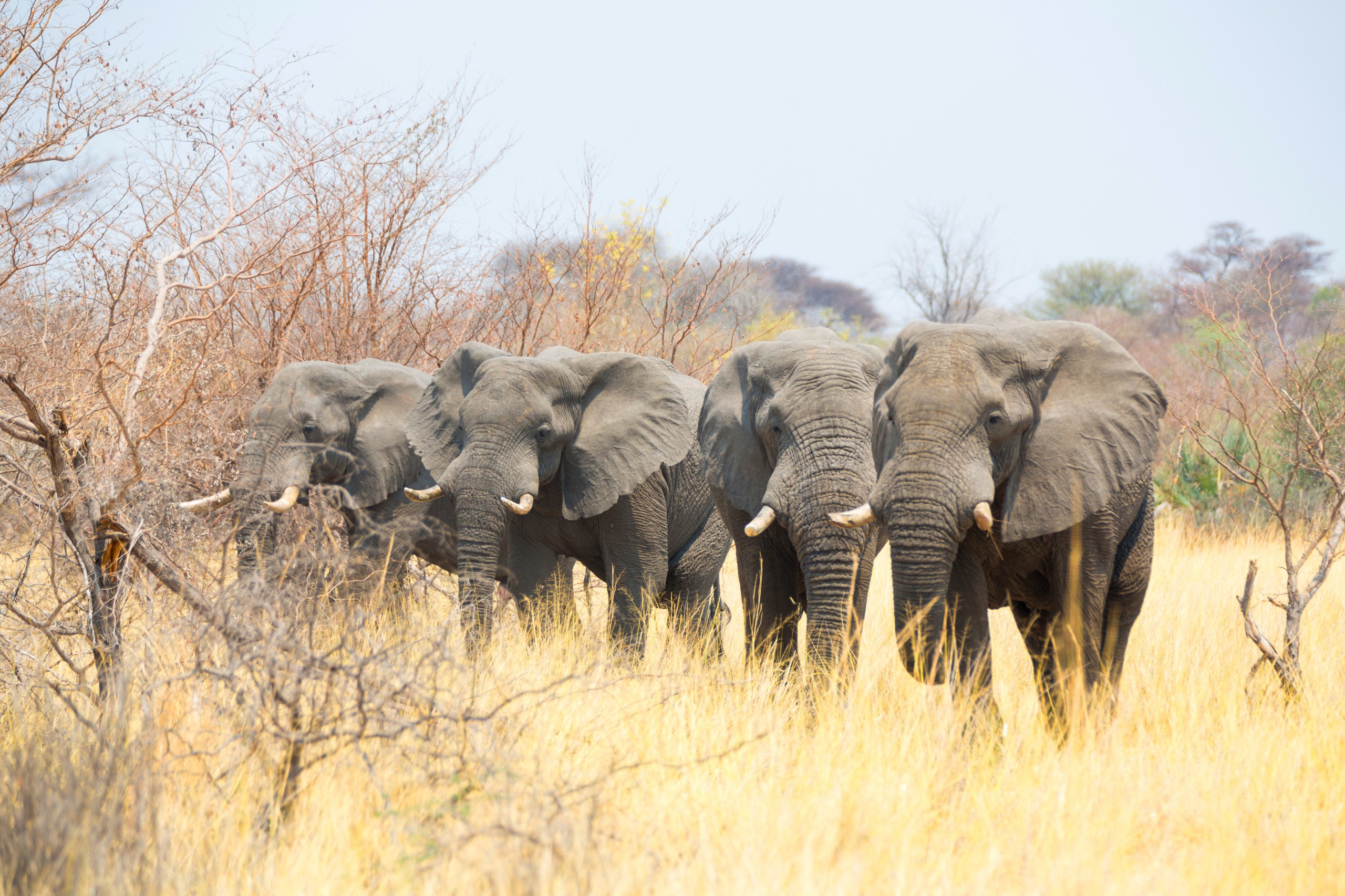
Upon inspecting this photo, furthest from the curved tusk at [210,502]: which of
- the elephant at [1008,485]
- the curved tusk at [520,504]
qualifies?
the elephant at [1008,485]

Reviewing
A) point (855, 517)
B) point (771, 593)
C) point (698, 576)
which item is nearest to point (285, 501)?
point (698, 576)

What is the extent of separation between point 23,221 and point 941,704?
4.95 metres

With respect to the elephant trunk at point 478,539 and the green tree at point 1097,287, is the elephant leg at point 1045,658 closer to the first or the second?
the elephant trunk at point 478,539

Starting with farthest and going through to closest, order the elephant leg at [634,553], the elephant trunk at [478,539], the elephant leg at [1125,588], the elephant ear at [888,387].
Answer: the elephant leg at [634,553]
the elephant trunk at [478,539]
the elephant leg at [1125,588]
the elephant ear at [888,387]

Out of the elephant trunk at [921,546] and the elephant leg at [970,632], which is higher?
the elephant trunk at [921,546]

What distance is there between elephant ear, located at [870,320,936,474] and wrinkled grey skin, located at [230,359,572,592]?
3165 mm

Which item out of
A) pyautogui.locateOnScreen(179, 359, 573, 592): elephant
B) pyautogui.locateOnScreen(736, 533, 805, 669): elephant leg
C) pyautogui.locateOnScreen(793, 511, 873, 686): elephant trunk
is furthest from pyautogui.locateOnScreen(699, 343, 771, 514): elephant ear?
pyautogui.locateOnScreen(179, 359, 573, 592): elephant

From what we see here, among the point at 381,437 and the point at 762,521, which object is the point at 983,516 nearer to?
the point at 762,521

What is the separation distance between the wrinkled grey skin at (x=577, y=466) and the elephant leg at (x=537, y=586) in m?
0.04

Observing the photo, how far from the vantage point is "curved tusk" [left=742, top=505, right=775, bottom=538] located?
15.8 ft

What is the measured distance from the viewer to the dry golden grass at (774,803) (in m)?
2.89

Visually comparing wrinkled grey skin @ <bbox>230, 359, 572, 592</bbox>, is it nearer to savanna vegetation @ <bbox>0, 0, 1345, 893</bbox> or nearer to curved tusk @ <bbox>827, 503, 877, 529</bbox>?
savanna vegetation @ <bbox>0, 0, 1345, 893</bbox>

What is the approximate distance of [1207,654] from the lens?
583cm

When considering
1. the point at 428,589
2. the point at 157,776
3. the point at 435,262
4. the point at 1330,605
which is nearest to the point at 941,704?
the point at 157,776
